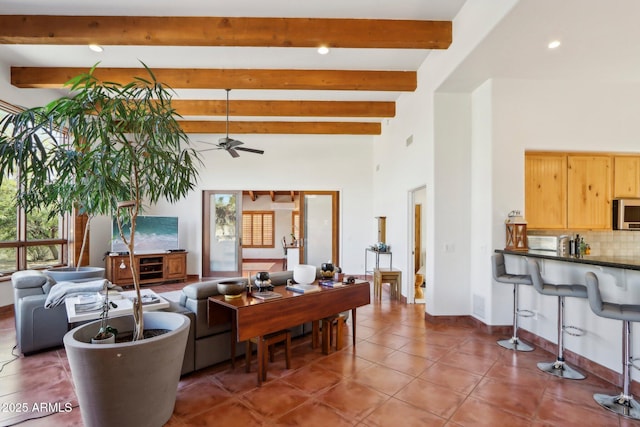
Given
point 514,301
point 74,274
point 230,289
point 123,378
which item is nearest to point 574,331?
point 514,301

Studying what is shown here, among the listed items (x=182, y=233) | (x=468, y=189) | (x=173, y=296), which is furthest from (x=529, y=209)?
(x=182, y=233)

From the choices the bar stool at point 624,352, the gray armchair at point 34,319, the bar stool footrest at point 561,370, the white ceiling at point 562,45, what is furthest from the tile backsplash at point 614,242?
the gray armchair at point 34,319

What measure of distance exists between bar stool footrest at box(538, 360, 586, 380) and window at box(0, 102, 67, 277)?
584cm

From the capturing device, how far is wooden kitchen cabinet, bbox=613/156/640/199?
12.8 feet

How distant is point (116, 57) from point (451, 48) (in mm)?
4182

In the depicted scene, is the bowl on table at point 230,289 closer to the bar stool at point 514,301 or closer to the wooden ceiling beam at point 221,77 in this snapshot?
the bar stool at point 514,301

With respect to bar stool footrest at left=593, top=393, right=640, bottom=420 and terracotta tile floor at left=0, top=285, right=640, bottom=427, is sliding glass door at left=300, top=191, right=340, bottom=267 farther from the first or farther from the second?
bar stool footrest at left=593, top=393, right=640, bottom=420

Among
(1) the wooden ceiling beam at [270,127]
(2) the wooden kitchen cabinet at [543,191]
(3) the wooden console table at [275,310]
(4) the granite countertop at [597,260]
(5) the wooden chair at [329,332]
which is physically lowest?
(5) the wooden chair at [329,332]

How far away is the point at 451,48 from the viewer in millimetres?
3426

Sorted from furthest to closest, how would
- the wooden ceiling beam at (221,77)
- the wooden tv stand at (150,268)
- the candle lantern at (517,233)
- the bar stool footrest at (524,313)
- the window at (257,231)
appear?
1. the window at (257,231)
2. the wooden tv stand at (150,268)
3. the wooden ceiling beam at (221,77)
4. the candle lantern at (517,233)
5. the bar stool footrest at (524,313)

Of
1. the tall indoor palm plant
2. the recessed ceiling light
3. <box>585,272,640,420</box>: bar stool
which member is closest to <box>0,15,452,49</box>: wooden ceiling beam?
the recessed ceiling light

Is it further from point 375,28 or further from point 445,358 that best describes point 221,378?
point 375,28

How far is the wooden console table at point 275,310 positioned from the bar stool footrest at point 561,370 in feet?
5.79

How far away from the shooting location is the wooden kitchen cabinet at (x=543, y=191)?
384 centimetres
